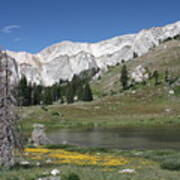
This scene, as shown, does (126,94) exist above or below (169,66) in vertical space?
below

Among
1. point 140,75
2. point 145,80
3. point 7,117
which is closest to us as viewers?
point 7,117

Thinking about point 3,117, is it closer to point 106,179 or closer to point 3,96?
point 3,96

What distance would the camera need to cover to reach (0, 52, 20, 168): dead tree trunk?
17.6 meters

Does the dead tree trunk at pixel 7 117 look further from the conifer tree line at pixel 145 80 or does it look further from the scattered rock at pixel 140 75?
the scattered rock at pixel 140 75

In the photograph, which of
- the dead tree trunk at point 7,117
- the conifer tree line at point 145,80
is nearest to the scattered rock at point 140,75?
the conifer tree line at point 145,80

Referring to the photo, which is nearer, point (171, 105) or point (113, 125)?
point (113, 125)

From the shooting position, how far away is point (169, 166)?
21.5m

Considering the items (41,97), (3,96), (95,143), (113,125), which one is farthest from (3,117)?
(41,97)

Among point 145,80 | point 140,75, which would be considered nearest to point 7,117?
point 145,80

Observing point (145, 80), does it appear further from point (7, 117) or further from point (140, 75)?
point (7, 117)

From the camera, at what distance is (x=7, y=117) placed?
17703 mm

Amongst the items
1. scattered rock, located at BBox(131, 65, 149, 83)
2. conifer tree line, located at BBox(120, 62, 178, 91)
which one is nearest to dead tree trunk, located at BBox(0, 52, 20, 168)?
conifer tree line, located at BBox(120, 62, 178, 91)

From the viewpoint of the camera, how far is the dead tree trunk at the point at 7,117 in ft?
57.6

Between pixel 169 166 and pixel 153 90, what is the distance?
121952 mm
